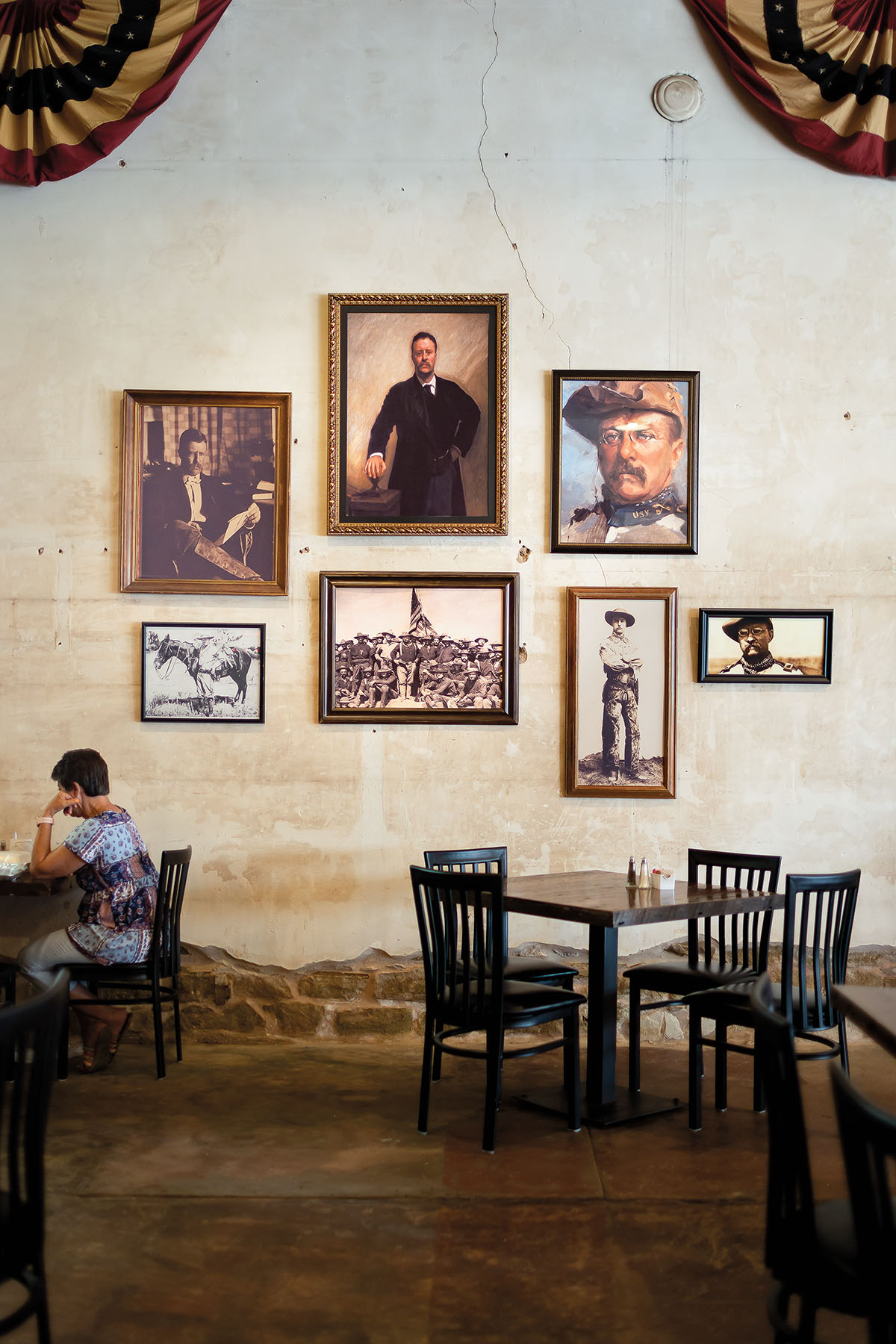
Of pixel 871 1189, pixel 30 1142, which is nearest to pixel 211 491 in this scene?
pixel 30 1142

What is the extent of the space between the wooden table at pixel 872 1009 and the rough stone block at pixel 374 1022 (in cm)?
286

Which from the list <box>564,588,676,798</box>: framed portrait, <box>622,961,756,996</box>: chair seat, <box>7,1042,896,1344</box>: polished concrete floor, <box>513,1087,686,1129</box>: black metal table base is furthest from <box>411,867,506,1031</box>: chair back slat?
<box>564,588,676,798</box>: framed portrait

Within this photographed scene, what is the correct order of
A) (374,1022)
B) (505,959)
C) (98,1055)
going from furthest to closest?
(374,1022) → (98,1055) → (505,959)

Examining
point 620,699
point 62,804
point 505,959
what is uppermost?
point 620,699

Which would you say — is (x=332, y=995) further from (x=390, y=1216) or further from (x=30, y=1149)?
(x=30, y=1149)

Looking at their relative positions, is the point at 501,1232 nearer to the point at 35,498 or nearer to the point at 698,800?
the point at 698,800

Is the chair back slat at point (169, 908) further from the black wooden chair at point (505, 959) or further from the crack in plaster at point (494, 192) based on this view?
the crack in plaster at point (494, 192)

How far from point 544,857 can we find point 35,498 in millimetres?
3041

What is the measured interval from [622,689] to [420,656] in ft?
3.26

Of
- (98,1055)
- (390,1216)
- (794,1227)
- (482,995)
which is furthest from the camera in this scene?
(98,1055)

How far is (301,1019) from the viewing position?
18.2 ft

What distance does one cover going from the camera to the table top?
4152mm

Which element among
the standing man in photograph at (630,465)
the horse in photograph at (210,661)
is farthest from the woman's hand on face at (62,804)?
the standing man in photograph at (630,465)

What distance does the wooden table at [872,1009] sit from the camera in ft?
8.23
